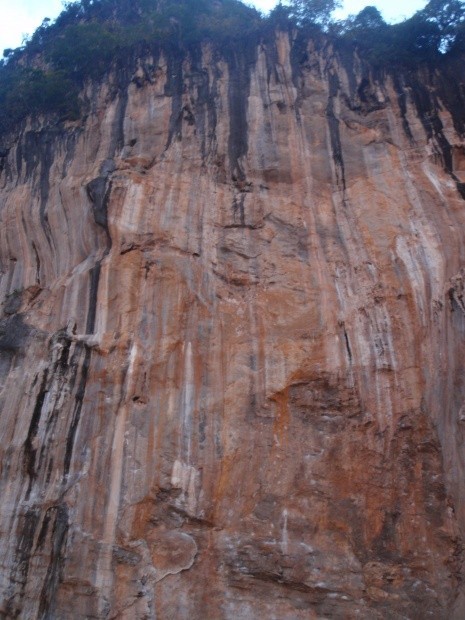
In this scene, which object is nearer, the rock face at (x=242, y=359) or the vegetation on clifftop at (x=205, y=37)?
the rock face at (x=242, y=359)

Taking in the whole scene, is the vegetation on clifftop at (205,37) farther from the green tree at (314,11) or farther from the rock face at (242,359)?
the rock face at (242,359)

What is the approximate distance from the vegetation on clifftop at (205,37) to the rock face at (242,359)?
1.26m

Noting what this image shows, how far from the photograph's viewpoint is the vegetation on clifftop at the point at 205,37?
13.4m

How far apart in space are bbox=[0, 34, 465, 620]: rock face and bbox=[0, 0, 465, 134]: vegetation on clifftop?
1.26 m

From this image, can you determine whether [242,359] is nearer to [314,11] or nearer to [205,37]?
[205,37]

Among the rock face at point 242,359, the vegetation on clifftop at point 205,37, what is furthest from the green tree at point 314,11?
the rock face at point 242,359

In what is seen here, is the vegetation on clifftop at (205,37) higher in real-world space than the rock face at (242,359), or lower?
higher

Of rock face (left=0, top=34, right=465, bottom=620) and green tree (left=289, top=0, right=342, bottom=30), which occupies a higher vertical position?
green tree (left=289, top=0, right=342, bottom=30)

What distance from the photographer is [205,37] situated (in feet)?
46.0

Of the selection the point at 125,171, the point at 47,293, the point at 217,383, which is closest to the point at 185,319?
the point at 217,383

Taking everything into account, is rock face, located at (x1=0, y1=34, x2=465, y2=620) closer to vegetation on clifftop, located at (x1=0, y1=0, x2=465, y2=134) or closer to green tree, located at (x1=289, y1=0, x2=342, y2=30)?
vegetation on clifftop, located at (x1=0, y1=0, x2=465, y2=134)

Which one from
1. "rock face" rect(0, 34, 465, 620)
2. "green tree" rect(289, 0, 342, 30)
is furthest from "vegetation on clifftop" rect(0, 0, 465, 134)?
"rock face" rect(0, 34, 465, 620)

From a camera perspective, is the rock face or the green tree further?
the green tree

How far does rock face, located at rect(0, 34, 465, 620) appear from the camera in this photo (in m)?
7.77
